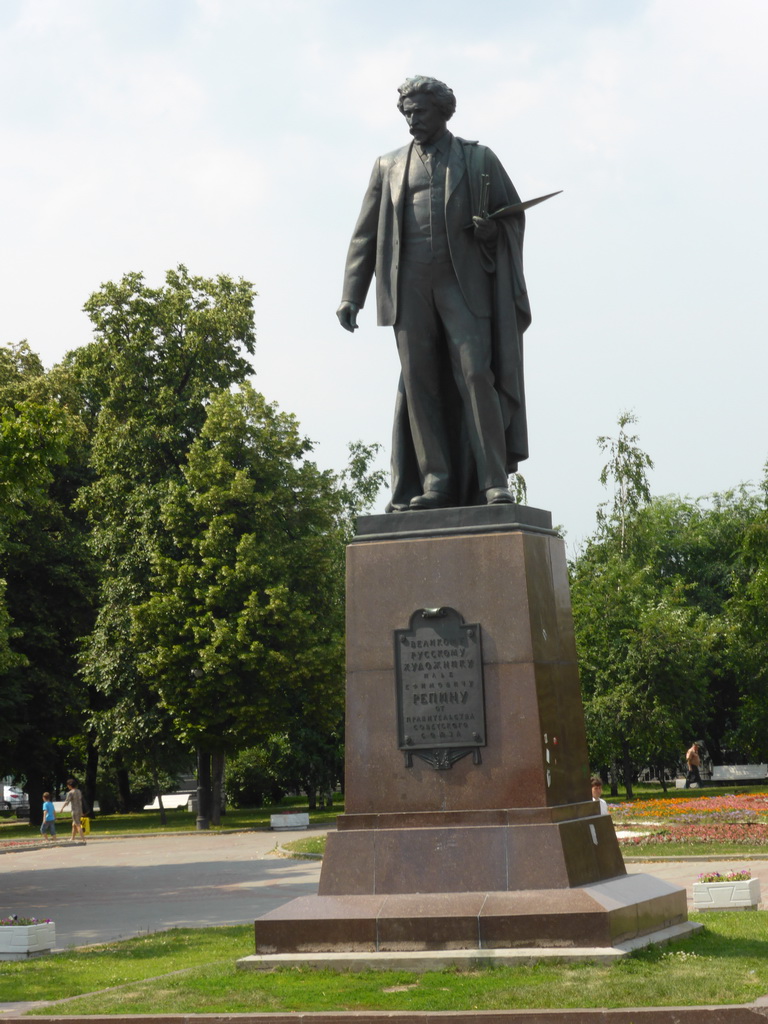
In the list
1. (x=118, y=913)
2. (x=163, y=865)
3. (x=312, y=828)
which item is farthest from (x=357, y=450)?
(x=118, y=913)

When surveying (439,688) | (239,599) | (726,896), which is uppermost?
(239,599)

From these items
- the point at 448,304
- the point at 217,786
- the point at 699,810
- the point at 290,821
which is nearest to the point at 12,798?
the point at 217,786

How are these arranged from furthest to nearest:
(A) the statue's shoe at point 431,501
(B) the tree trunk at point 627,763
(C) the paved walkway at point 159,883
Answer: (B) the tree trunk at point 627,763 → (C) the paved walkway at point 159,883 → (A) the statue's shoe at point 431,501

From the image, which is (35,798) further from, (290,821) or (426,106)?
(426,106)

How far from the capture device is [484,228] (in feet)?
32.6

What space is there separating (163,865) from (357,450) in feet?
109

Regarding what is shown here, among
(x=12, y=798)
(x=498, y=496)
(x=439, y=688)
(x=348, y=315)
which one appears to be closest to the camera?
(x=439, y=688)

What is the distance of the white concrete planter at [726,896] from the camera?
489 inches

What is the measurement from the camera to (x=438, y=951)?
8.14 meters

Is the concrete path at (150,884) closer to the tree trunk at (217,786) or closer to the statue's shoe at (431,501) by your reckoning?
the tree trunk at (217,786)

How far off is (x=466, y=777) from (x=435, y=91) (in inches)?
200

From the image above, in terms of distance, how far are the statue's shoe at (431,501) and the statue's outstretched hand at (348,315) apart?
5.12 ft

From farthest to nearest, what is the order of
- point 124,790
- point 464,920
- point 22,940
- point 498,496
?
point 124,790
point 22,940
point 498,496
point 464,920

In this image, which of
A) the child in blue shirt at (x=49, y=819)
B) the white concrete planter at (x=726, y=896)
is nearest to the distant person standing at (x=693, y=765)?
the child in blue shirt at (x=49, y=819)
